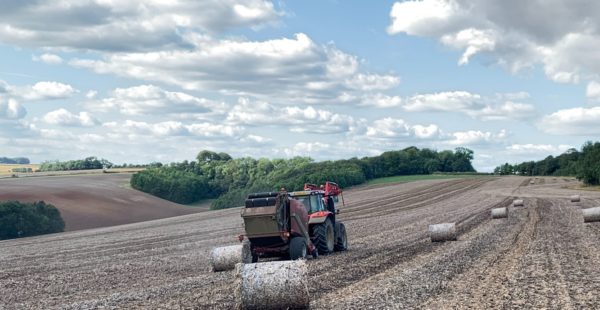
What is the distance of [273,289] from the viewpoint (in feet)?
39.8

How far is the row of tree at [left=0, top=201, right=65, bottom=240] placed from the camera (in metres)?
49.8

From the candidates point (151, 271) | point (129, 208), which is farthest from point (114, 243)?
point (129, 208)

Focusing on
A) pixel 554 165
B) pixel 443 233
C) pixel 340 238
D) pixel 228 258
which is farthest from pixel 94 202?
pixel 554 165

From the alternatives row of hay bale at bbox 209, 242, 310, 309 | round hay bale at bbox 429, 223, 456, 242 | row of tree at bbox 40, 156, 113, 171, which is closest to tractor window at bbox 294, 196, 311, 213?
round hay bale at bbox 429, 223, 456, 242

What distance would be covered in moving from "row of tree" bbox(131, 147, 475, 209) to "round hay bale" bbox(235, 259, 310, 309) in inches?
2751

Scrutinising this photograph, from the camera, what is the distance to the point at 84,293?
16.4m

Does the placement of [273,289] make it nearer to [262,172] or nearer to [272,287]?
[272,287]

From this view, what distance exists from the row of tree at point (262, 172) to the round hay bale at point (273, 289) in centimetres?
6987

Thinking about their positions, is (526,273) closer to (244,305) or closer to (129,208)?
(244,305)

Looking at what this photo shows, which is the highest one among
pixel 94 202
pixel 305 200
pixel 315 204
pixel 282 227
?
pixel 305 200

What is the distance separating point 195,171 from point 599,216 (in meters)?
100

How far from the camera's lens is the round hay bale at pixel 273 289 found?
39.7 ft

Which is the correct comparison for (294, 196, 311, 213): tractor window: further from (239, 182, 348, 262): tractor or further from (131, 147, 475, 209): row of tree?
(131, 147, 475, 209): row of tree

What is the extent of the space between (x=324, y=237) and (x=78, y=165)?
111 m
